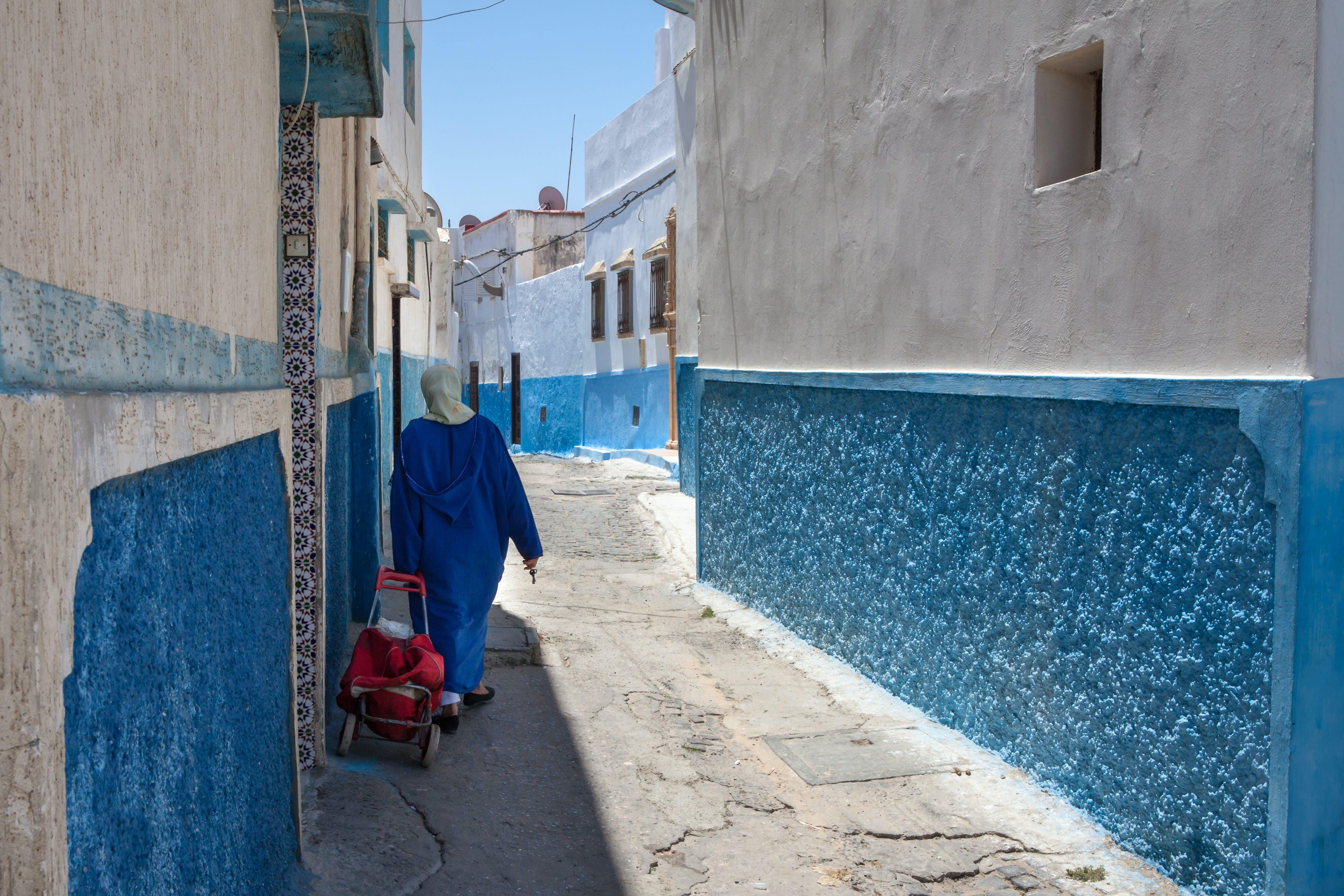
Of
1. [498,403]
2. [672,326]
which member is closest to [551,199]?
[498,403]

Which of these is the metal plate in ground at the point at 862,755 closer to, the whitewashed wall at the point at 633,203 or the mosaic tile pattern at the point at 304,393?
the mosaic tile pattern at the point at 304,393

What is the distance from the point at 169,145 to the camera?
197 cm

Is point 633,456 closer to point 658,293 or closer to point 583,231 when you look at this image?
point 658,293

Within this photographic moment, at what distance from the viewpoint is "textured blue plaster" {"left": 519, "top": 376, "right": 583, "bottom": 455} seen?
22.7m

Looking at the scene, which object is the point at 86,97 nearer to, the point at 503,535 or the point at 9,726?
the point at 9,726

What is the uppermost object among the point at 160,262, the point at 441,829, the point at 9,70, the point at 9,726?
the point at 9,70

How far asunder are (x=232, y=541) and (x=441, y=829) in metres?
1.80

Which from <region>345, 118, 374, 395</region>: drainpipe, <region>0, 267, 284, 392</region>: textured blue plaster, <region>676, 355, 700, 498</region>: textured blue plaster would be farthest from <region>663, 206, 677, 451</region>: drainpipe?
<region>0, 267, 284, 392</region>: textured blue plaster

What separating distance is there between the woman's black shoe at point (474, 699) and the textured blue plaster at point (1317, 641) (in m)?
3.34

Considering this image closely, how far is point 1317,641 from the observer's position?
293 cm

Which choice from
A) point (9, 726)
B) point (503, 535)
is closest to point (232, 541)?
point (9, 726)

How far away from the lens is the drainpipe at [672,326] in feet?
54.7

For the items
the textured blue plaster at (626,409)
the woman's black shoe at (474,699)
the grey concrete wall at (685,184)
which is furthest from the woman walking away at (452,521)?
the textured blue plaster at (626,409)

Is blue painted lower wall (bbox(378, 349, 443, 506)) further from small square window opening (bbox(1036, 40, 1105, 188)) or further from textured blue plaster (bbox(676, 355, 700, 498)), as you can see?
small square window opening (bbox(1036, 40, 1105, 188))
